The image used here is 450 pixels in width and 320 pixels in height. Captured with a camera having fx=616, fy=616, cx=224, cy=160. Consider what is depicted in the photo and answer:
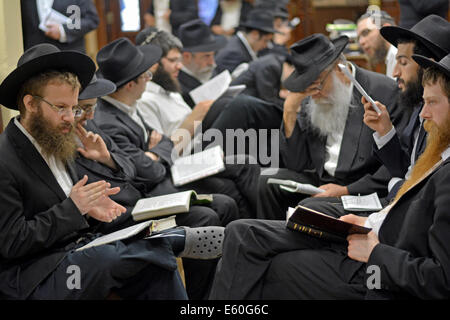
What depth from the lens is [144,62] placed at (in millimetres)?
→ 4410

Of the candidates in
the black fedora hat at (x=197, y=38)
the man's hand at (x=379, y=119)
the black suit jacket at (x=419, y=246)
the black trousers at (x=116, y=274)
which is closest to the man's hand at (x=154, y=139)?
the man's hand at (x=379, y=119)

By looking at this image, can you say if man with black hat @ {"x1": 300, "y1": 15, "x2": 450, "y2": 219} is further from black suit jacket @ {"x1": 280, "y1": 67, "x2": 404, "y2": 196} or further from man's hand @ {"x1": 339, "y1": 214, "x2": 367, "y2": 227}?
man's hand @ {"x1": 339, "y1": 214, "x2": 367, "y2": 227}

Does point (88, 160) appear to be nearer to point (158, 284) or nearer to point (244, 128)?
point (158, 284)

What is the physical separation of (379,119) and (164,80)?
2306mm

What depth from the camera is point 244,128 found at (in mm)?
5074

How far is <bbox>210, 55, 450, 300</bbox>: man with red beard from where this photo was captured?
7.32 ft

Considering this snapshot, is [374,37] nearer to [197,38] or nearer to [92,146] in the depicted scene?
[197,38]

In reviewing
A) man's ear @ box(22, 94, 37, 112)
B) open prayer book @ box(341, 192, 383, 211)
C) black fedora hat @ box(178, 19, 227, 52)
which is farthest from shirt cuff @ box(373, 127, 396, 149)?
black fedora hat @ box(178, 19, 227, 52)

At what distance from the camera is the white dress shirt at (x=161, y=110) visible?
16.5 ft

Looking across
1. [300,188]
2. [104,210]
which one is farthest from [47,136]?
[300,188]

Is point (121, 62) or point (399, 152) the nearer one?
point (399, 152)

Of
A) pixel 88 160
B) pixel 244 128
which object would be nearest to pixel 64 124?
pixel 88 160
